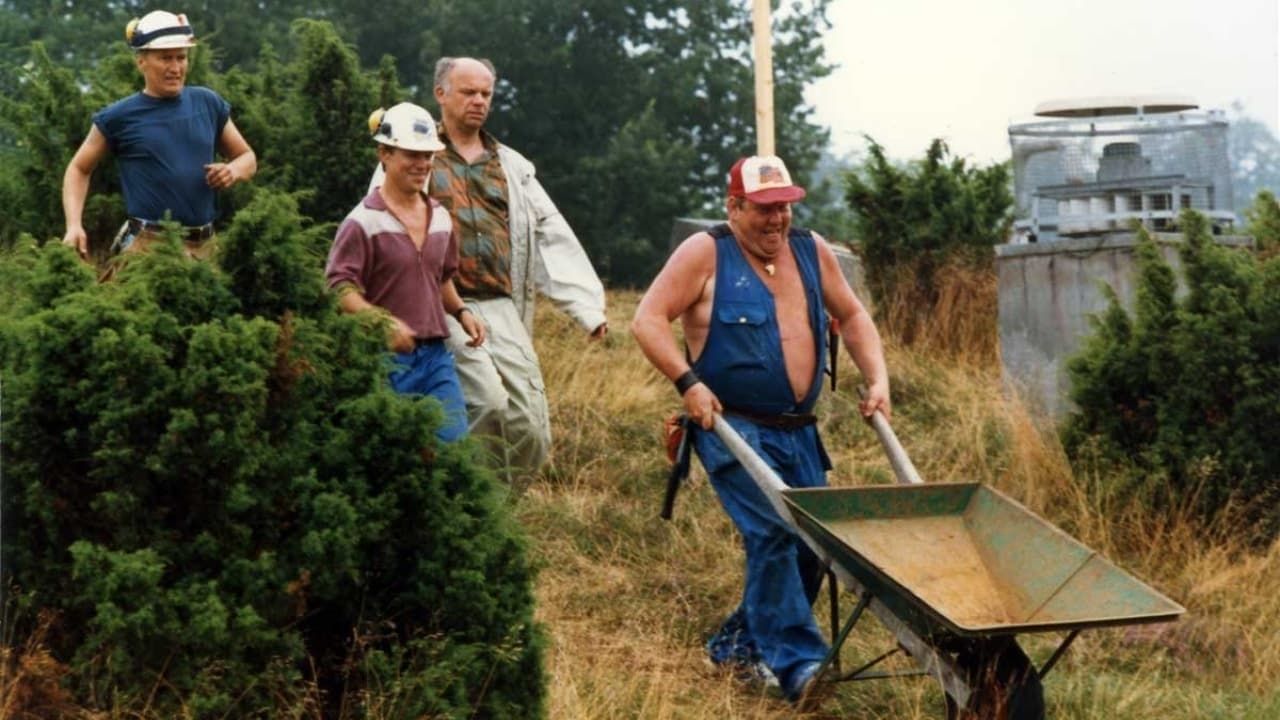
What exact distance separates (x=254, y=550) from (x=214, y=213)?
393 centimetres

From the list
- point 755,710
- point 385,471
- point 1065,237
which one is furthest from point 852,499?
point 1065,237

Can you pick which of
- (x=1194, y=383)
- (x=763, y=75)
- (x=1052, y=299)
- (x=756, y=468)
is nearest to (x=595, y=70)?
(x=763, y=75)

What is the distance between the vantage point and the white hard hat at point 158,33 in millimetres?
8305

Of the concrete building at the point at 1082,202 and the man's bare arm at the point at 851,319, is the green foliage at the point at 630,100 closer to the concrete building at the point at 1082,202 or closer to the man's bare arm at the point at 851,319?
the concrete building at the point at 1082,202

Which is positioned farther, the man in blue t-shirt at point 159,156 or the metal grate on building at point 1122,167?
the metal grate on building at point 1122,167

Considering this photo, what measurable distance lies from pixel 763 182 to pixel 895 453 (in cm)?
100

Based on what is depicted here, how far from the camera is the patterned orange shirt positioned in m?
8.24

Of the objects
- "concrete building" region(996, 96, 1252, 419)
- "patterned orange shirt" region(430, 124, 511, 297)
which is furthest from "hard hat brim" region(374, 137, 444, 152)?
"concrete building" region(996, 96, 1252, 419)

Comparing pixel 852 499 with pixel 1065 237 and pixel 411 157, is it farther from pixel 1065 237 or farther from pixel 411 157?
pixel 1065 237

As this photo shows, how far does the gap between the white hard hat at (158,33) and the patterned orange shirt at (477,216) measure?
1099mm

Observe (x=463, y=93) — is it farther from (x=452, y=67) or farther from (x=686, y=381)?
(x=686, y=381)

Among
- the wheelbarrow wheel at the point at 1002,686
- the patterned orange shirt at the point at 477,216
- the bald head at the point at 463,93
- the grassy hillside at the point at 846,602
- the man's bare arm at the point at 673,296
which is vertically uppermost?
the bald head at the point at 463,93

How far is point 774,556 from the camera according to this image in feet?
23.0

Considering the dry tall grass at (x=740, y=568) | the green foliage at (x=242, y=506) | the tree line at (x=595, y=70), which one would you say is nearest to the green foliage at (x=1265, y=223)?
the dry tall grass at (x=740, y=568)
